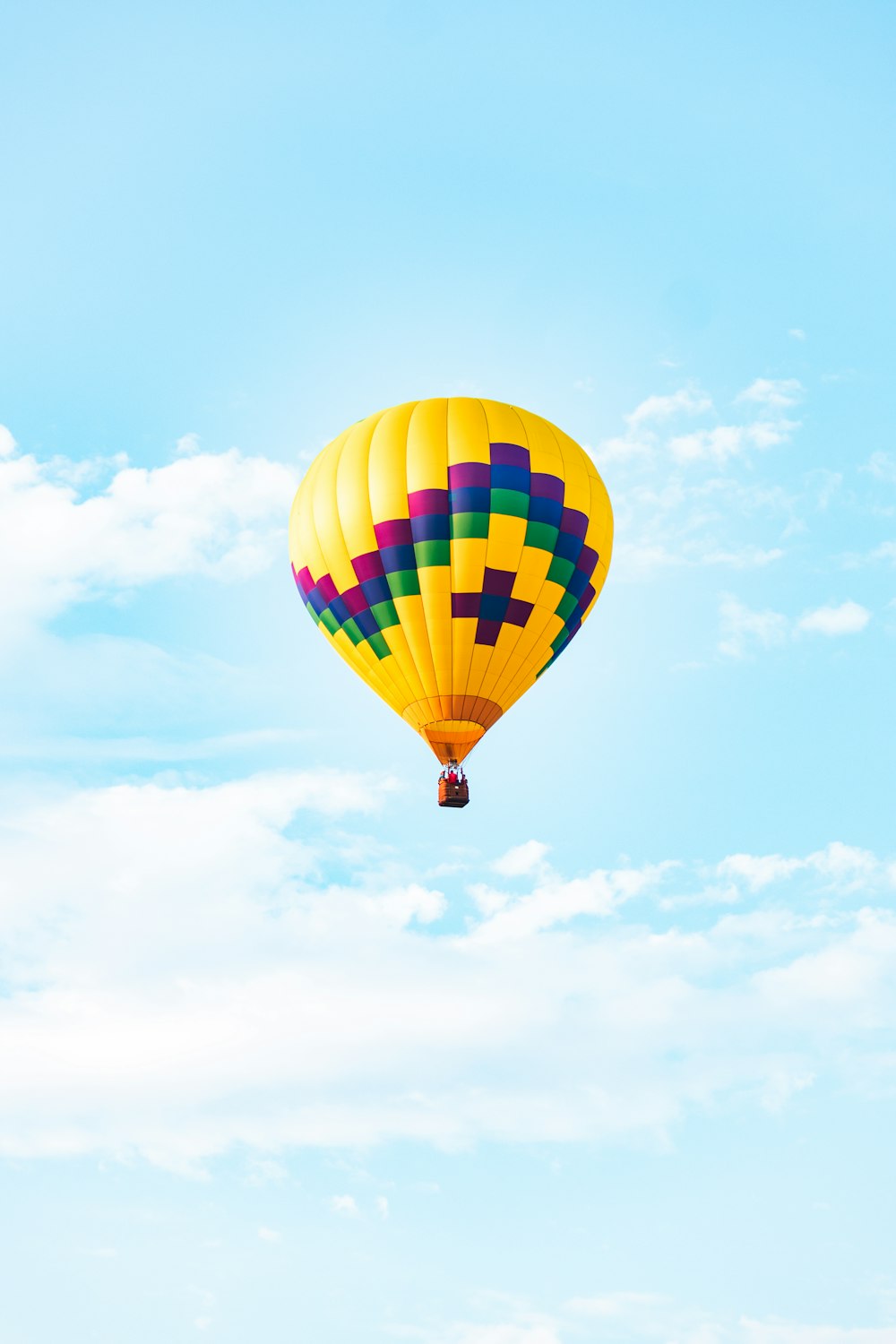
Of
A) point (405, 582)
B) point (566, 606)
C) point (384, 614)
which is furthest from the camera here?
point (566, 606)

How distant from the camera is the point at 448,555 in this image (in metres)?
38.0

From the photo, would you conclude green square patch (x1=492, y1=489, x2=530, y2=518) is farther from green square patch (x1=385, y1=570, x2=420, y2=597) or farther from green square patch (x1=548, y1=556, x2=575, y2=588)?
green square patch (x1=385, y1=570, x2=420, y2=597)

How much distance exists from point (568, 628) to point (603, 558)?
5.67 feet

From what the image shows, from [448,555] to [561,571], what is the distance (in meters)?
2.61

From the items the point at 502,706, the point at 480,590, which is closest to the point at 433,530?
the point at 480,590

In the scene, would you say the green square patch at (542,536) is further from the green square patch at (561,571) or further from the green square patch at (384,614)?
the green square patch at (384,614)

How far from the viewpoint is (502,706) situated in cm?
3928

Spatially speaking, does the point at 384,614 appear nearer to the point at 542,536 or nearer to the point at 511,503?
the point at 511,503

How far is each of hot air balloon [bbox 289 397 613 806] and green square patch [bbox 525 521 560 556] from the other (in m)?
0.04

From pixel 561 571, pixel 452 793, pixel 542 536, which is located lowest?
pixel 452 793

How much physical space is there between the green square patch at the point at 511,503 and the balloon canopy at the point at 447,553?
2 cm

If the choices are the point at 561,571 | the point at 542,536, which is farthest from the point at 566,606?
the point at 542,536

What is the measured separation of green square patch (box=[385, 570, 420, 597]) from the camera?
1501 inches

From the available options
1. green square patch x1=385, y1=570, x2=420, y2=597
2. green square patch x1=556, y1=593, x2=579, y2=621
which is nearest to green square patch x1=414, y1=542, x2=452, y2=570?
green square patch x1=385, y1=570, x2=420, y2=597
